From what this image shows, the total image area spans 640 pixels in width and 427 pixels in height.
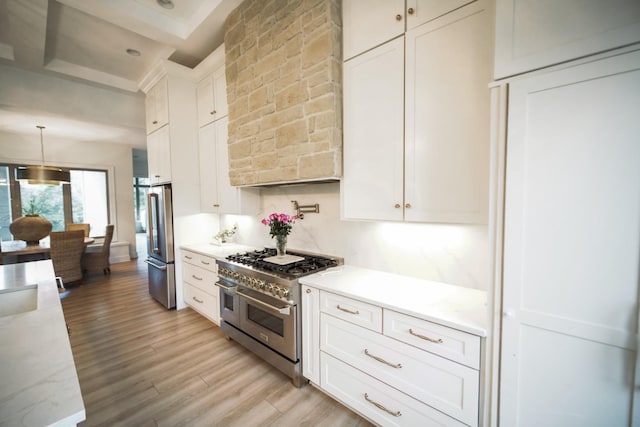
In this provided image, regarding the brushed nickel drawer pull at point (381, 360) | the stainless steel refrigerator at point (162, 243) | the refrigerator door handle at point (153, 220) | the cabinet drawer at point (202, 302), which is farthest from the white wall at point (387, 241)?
the refrigerator door handle at point (153, 220)

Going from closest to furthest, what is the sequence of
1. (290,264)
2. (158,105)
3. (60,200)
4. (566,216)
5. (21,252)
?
1. (566,216)
2. (290,264)
3. (158,105)
4. (21,252)
5. (60,200)

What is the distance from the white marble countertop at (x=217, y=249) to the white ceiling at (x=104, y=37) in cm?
243

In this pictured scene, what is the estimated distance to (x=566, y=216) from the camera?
3.26 ft

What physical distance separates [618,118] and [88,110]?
600 centimetres

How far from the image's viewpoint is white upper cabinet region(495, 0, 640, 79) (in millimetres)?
887

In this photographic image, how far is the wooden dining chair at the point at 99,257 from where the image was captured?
520cm

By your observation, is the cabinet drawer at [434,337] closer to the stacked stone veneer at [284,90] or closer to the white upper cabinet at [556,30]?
the stacked stone veneer at [284,90]

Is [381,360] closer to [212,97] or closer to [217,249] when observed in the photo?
[217,249]

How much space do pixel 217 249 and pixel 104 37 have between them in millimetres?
2828

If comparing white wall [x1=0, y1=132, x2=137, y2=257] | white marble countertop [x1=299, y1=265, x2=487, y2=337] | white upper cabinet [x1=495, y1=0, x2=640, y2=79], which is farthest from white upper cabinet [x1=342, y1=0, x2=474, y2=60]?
white wall [x1=0, y1=132, x2=137, y2=257]

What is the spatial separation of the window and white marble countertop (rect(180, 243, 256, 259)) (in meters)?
4.26

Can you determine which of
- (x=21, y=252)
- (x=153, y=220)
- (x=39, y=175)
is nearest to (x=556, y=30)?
(x=153, y=220)

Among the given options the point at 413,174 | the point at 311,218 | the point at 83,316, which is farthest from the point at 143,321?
the point at 413,174

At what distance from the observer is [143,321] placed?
10.8ft
